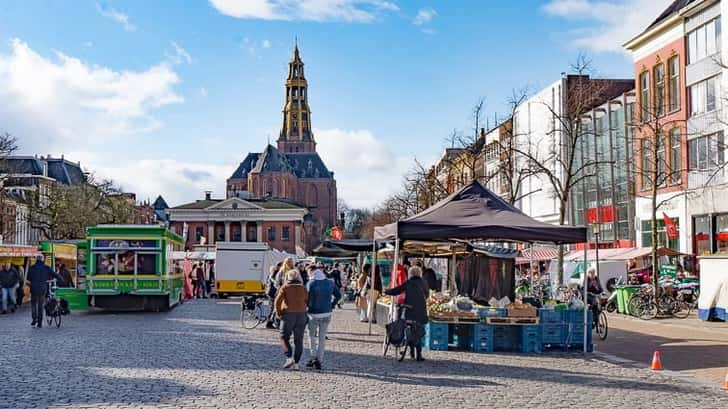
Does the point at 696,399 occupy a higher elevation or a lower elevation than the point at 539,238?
lower

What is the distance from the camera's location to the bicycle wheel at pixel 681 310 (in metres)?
30.0

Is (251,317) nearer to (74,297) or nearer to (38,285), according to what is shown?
(38,285)

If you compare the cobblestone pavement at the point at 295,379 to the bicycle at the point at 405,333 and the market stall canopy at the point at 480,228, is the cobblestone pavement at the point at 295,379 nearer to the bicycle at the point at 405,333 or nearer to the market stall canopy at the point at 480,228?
the bicycle at the point at 405,333

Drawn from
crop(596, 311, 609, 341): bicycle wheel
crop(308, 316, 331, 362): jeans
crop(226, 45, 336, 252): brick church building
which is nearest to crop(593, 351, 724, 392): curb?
crop(596, 311, 609, 341): bicycle wheel

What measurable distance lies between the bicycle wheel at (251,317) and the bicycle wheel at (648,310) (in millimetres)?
12495

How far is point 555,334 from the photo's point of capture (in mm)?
18406

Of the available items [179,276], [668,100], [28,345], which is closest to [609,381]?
[28,345]

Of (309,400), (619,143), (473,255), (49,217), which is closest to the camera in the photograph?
(309,400)

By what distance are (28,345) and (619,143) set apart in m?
46.7

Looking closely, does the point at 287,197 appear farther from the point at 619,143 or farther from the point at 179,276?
the point at 179,276

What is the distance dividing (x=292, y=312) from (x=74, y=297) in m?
16.9

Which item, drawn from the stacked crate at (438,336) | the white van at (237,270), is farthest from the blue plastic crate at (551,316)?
the white van at (237,270)

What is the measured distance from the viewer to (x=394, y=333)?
16.1 m

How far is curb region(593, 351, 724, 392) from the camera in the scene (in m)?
13.7
